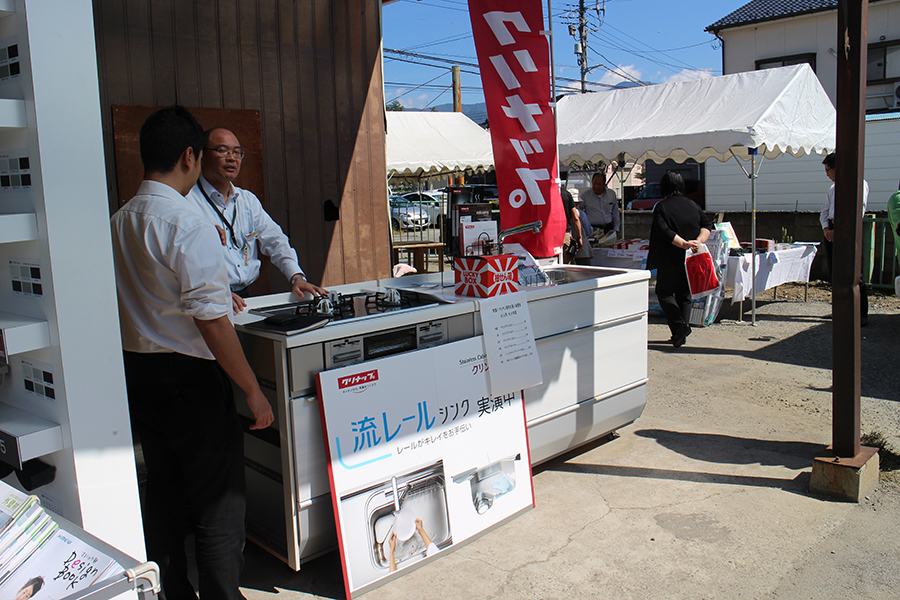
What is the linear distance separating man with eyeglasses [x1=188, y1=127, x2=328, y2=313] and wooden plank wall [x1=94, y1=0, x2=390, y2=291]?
1.45 meters

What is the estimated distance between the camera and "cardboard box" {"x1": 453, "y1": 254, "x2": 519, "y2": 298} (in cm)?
338

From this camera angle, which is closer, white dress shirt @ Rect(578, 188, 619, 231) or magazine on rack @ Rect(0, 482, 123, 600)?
magazine on rack @ Rect(0, 482, 123, 600)

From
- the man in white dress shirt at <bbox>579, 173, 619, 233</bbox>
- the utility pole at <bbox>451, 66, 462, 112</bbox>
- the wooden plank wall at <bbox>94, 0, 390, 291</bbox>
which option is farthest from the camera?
the utility pole at <bbox>451, 66, 462, 112</bbox>

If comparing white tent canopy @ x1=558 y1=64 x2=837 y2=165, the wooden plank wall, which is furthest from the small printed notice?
white tent canopy @ x1=558 y1=64 x2=837 y2=165

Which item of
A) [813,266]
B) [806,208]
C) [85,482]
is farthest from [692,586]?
[806,208]

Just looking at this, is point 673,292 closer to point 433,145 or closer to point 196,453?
point 196,453

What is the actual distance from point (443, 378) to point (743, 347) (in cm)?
520

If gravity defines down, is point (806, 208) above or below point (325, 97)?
below

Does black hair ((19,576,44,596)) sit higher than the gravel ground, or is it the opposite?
black hair ((19,576,44,596))

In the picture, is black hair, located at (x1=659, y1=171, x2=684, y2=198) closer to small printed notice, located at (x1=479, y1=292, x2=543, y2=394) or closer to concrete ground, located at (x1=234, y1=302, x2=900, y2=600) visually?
concrete ground, located at (x1=234, y1=302, x2=900, y2=600)

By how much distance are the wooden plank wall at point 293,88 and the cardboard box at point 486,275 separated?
225 cm

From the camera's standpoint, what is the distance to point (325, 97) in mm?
5414

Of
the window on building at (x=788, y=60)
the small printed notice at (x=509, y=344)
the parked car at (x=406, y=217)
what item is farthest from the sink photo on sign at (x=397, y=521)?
the window on building at (x=788, y=60)

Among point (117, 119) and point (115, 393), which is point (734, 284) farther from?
point (115, 393)
